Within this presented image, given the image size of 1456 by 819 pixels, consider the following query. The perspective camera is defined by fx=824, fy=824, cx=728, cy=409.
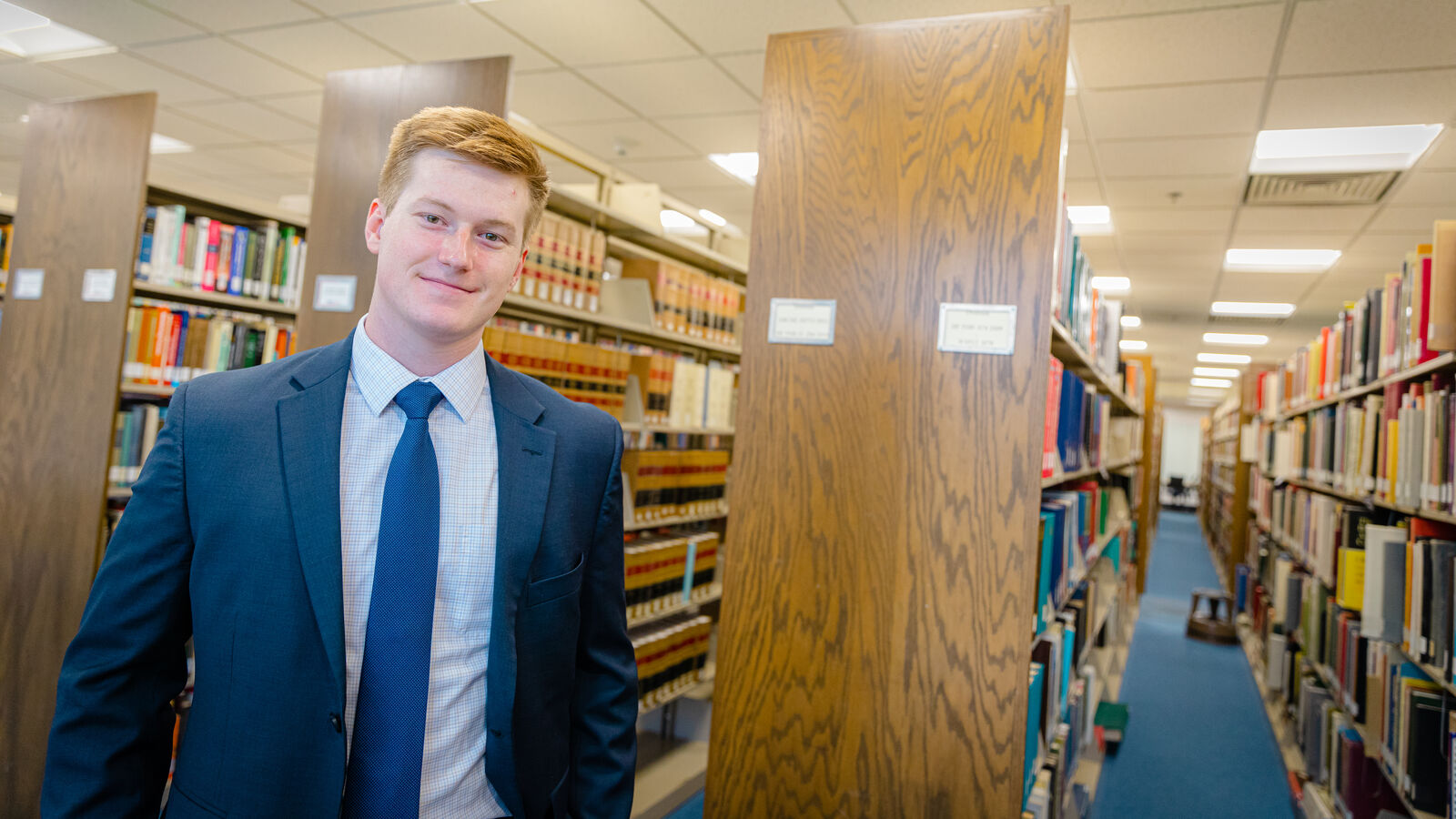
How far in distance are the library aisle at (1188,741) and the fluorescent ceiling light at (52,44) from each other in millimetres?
6717

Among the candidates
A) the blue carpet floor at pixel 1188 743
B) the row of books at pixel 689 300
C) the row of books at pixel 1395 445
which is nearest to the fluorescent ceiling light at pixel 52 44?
the row of books at pixel 689 300

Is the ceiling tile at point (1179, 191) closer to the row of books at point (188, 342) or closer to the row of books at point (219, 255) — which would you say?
the row of books at point (219, 255)

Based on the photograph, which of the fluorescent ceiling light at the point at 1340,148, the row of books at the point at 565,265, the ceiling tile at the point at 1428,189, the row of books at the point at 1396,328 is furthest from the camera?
the ceiling tile at the point at 1428,189

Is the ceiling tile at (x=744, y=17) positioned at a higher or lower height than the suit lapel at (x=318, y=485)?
higher

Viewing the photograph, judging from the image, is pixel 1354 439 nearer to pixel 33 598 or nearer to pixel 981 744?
pixel 981 744

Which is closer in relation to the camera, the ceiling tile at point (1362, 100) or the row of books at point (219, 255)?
the row of books at point (219, 255)

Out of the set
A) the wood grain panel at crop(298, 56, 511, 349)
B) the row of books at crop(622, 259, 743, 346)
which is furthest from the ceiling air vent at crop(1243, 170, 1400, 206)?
the wood grain panel at crop(298, 56, 511, 349)

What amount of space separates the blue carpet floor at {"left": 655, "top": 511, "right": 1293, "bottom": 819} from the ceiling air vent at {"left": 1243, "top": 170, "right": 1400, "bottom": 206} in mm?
3264

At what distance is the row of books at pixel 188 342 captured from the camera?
9.41ft

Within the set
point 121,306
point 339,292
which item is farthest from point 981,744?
point 121,306

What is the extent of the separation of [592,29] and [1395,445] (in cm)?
379

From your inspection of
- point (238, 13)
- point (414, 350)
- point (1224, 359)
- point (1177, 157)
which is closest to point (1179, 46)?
point (1177, 157)

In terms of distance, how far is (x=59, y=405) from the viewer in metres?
2.73

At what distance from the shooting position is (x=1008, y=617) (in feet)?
5.66
